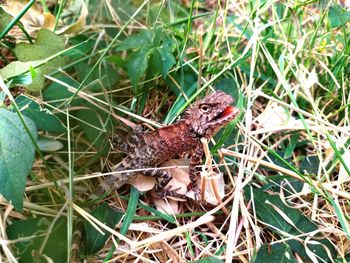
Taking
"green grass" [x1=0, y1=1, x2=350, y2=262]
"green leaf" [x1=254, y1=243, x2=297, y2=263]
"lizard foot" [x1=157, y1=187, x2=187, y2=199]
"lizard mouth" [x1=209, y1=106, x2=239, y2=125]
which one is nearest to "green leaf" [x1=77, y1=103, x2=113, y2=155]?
"green grass" [x1=0, y1=1, x2=350, y2=262]

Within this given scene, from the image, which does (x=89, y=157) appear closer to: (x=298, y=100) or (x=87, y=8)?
(x=87, y=8)

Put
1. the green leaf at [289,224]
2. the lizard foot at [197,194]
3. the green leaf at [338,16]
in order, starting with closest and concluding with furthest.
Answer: the green leaf at [289,224]
the lizard foot at [197,194]
the green leaf at [338,16]

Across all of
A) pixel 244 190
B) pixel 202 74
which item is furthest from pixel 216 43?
pixel 244 190

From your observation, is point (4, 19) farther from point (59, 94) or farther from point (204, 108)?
point (204, 108)

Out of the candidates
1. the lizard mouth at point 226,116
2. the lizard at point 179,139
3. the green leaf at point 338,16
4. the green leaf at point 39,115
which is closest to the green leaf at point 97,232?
the lizard at point 179,139

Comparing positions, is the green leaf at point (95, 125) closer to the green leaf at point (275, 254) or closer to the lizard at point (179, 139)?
the lizard at point (179, 139)
